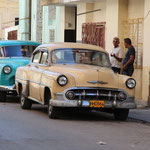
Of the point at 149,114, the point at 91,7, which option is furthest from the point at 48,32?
the point at 149,114

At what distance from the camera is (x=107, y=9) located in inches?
800

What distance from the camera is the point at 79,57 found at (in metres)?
13.0

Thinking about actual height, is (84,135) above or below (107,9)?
below

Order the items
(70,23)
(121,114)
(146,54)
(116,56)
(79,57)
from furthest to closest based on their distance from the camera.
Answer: (70,23) → (146,54) → (116,56) → (79,57) → (121,114)

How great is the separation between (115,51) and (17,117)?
5223mm

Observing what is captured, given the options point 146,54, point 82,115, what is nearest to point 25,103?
point 82,115

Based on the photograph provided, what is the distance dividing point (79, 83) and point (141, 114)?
2.89 meters

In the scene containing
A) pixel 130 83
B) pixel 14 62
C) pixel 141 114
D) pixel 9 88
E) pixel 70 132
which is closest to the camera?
pixel 70 132

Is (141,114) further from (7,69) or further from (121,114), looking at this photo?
(7,69)

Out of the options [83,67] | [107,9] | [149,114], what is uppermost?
[107,9]

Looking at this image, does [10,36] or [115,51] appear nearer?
[115,51]

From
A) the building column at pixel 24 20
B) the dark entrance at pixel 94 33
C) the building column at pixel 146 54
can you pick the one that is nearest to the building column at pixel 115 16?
the dark entrance at pixel 94 33

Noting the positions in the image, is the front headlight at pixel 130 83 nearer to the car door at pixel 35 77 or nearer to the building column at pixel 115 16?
the car door at pixel 35 77

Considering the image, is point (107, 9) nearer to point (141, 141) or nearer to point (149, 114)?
point (149, 114)
